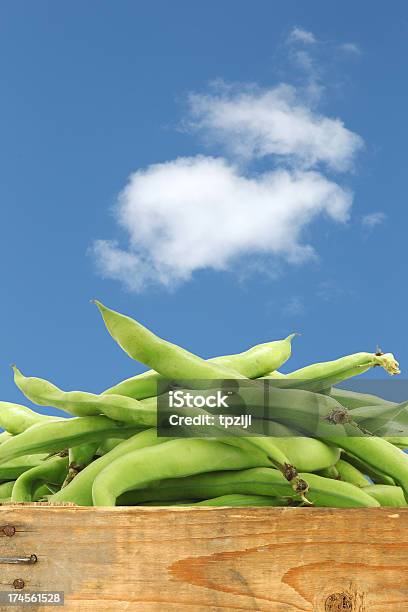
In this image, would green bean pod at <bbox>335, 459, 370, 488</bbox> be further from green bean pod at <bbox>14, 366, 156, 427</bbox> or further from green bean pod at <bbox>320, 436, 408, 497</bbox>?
green bean pod at <bbox>14, 366, 156, 427</bbox>

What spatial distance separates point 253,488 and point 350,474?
1.29 ft

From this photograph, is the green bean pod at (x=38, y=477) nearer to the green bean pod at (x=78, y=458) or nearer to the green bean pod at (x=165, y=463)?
the green bean pod at (x=78, y=458)

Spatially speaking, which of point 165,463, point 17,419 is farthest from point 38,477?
point 165,463

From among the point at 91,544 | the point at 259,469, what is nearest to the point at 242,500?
the point at 259,469

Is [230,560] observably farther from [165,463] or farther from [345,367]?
[345,367]

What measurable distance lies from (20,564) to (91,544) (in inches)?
8.5

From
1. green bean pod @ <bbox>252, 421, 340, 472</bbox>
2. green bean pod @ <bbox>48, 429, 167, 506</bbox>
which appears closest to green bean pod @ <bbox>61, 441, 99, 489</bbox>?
green bean pod @ <bbox>48, 429, 167, 506</bbox>

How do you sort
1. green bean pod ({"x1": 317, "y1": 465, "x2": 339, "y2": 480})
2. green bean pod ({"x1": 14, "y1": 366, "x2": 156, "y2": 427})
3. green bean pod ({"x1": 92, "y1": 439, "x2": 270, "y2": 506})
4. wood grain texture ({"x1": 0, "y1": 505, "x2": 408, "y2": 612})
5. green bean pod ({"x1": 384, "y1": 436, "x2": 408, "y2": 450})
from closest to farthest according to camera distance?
wood grain texture ({"x1": 0, "y1": 505, "x2": 408, "y2": 612}) < green bean pod ({"x1": 92, "y1": 439, "x2": 270, "y2": 506}) < green bean pod ({"x1": 14, "y1": 366, "x2": 156, "y2": 427}) < green bean pod ({"x1": 317, "y1": 465, "x2": 339, "y2": 480}) < green bean pod ({"x1": 384, "y1": 436, "x2": 408, "y2": 450})

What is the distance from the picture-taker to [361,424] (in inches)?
107

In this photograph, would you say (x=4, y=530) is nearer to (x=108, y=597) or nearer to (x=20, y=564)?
(x=20, y=564)

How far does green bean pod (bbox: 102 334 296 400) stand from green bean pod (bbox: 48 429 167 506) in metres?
0.20

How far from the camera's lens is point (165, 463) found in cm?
242

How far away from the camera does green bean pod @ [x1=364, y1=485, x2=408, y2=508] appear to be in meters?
2.62

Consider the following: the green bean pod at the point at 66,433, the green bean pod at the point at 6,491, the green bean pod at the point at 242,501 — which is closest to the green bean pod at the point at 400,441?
the green bean pod at the point at 242,501
